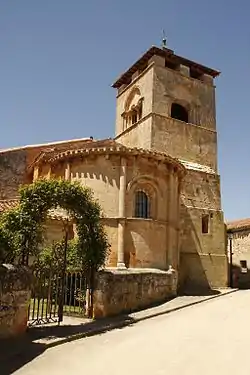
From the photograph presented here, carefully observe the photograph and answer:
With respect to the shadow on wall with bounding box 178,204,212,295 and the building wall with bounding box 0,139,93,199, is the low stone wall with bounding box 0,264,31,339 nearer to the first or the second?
the shadow on wall with bounding box 178,204,212,295

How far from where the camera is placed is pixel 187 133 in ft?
95.1

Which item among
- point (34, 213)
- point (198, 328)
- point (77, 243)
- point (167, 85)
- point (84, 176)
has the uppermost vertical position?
point (167, 85)

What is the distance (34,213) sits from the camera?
11.6 metres

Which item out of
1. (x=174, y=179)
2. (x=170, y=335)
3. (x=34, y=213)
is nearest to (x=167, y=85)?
(x=174, y=179)

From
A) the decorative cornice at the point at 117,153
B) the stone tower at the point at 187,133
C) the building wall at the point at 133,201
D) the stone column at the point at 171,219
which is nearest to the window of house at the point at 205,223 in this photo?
the stone tower at the point at 187,133

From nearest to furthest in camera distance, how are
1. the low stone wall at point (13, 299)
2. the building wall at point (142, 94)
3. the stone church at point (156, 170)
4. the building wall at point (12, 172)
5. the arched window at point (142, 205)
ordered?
the low stone wall at point (13, 299), the stone church at point (156, 170), the arched window at point (142, 205), the building wall at point (12, 172), the building wall at point (142, 94)

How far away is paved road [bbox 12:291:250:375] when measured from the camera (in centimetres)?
708

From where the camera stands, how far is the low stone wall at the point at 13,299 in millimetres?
8633

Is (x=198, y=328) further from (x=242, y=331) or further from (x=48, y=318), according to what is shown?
(x=48, y=318)

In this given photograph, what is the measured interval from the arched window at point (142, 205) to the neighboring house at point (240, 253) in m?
14.9

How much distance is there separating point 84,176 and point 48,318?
31.4ft

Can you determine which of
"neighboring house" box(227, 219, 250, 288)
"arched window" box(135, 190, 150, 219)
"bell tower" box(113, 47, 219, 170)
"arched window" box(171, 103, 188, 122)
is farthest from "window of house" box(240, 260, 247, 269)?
"arched window" box(135, 190, 150, 219)

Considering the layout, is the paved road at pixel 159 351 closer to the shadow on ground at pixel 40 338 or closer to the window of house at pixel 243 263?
the shadow on ground at pixel 40 338

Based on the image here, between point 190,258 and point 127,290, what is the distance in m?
11.2
